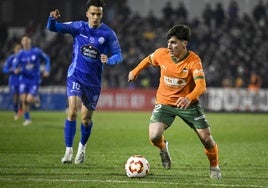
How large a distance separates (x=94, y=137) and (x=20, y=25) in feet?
63.3

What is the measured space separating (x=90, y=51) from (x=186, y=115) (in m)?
2.81

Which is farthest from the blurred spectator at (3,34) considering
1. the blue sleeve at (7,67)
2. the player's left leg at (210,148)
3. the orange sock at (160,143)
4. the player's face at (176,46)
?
the player's left leg at (210,148)

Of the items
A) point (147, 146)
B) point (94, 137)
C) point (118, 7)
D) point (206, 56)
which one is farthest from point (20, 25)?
point (147, 146)

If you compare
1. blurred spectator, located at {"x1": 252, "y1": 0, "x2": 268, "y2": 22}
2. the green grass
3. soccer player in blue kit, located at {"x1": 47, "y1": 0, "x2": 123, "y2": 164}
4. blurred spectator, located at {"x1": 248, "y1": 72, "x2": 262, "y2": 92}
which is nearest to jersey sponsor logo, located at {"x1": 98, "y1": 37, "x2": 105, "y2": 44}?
soccer player in blue kit, located at {"x1": 47, "y1": 0, "x2": 123, "y2": 164}

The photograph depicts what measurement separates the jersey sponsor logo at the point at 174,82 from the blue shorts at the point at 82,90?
236 centimetres

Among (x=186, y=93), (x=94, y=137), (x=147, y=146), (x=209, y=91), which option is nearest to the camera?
(x=186, y=93)

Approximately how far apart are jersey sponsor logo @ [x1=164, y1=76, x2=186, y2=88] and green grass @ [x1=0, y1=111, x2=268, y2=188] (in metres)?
1.28

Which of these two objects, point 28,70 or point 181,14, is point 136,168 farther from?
point 181,14

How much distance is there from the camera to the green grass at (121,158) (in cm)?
972

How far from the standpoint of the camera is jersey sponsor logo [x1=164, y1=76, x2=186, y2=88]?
33.9 feet

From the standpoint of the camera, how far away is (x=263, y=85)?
3591 cm

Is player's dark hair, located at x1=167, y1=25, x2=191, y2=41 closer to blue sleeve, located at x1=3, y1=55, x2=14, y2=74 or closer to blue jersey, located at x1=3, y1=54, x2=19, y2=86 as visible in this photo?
blue jersey, located at x1=3, y1=54, x2=19, y2=86

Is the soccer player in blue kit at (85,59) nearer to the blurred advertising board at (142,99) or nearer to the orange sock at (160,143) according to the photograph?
the orange sock at (160,143)

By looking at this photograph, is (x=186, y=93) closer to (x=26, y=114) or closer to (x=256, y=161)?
(x=256, y=161)
